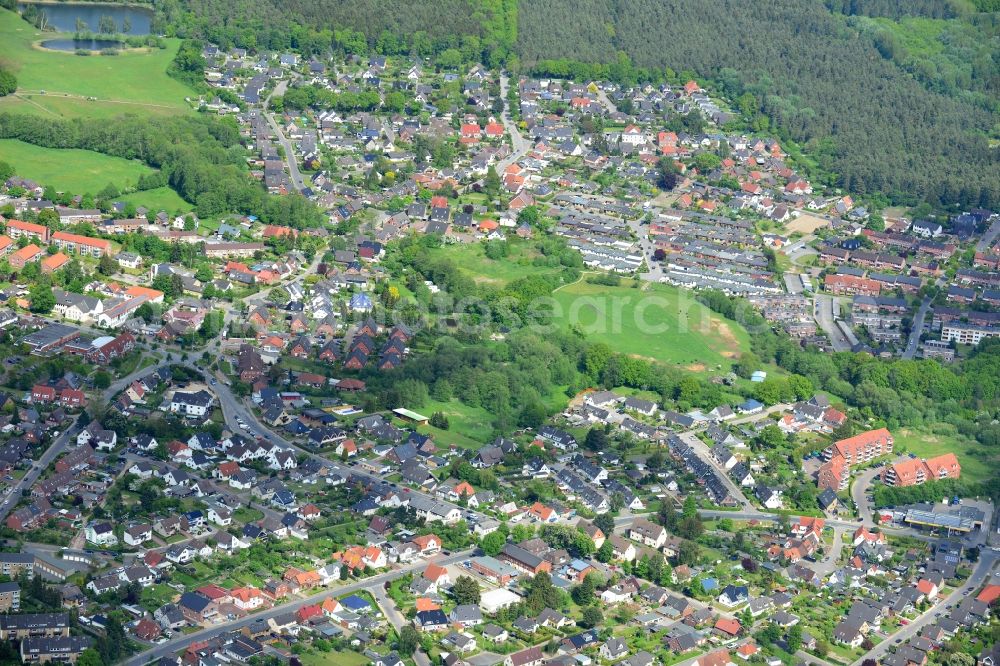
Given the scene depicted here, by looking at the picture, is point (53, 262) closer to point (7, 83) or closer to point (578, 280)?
point (578, 280)

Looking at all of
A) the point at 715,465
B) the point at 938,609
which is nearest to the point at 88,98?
the point at 715,465

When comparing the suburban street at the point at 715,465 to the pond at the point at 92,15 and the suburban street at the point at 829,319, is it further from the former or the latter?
the pond at the point at 92,15

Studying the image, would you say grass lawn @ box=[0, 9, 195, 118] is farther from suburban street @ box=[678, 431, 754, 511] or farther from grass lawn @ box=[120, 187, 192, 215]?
suburban street @ box=[678, 431, 754, 511]

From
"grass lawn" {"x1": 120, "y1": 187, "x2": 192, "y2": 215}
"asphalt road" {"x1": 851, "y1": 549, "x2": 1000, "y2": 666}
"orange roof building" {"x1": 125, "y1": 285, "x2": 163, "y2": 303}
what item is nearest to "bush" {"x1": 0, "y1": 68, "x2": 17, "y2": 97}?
"grass lawn" {"x1": 120, "y1": 187, "x2": 192, "y2": 215}

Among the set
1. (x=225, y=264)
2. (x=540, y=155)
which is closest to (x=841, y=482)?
(x=225, y=264)

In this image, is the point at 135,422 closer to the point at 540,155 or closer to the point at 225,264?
the point at 225,264

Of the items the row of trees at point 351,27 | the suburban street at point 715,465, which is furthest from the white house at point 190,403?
the row of trees at point 351,27

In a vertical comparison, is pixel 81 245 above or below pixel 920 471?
above
